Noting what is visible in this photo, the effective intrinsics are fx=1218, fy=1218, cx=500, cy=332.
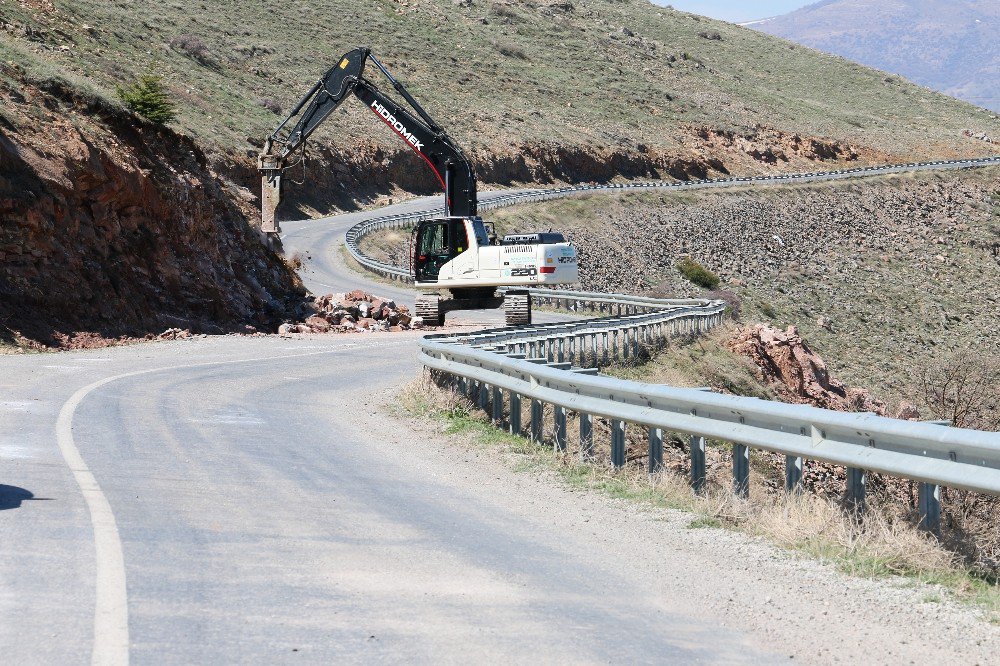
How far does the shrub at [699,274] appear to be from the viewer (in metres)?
62.6

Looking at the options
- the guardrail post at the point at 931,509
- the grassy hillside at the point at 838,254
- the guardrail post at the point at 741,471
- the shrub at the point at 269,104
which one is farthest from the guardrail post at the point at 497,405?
the shrub at the point at 269,104

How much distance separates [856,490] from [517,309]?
21.7 m

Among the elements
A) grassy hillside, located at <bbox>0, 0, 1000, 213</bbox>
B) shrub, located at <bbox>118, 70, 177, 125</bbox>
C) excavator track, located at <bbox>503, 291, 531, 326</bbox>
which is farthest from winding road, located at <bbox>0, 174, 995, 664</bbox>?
grassy hillside, located at <bbox>0, 0, 1000, 213</bbox>

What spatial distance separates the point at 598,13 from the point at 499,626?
142 meters

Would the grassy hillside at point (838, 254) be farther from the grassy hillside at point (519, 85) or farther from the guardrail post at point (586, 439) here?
the guardrail post at point (586, 439)

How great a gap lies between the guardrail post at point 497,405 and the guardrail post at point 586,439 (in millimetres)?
2411

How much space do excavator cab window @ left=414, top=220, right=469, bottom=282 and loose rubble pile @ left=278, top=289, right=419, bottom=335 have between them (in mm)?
3766

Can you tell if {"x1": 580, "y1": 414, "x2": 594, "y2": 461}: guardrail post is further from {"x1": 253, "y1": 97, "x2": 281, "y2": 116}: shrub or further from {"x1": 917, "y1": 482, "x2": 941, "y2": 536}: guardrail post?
{"x1": 253, "y1": 97, "x2": 281, "y2": 116}: shrub

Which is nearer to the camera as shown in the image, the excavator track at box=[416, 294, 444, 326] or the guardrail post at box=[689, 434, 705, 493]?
the guardrail post at box=[689, 434, 705, 493]

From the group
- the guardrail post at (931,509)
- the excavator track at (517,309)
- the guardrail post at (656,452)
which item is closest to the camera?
the guardrail post at (931,509)

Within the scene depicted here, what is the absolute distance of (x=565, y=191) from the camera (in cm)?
7481

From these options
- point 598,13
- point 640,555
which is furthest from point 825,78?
point 640,555

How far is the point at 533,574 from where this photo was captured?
7273 mm

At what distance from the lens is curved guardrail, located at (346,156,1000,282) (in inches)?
2066
